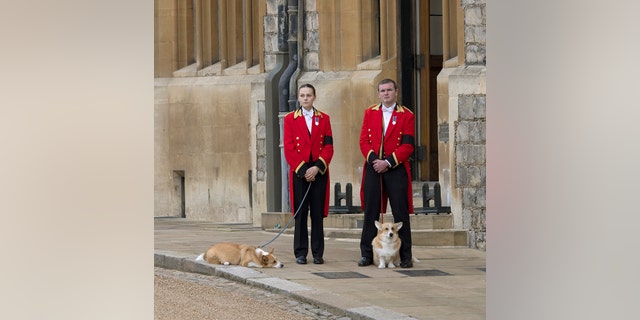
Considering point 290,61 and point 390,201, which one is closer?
point 390,201

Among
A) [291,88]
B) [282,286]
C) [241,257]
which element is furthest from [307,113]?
[291,88]

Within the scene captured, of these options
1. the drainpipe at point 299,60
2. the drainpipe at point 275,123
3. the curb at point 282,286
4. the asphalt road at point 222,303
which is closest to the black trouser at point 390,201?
the curb at point 282,286

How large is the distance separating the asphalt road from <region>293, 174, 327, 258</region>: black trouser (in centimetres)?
110

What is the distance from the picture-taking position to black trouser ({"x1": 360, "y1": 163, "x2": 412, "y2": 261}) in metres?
13.0

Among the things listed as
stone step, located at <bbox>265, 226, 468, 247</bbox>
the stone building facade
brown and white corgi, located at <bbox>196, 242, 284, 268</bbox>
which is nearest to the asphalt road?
brown and white corgi, located at <bbox>196, 242, 284, 268</bbox>

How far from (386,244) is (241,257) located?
1217 mm

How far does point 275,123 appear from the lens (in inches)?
801

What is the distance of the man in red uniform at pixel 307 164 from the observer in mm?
13297

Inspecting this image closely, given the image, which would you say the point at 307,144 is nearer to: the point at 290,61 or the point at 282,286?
the point at 282,286

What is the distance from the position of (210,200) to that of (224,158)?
2.16 ft

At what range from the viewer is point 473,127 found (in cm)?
1576
